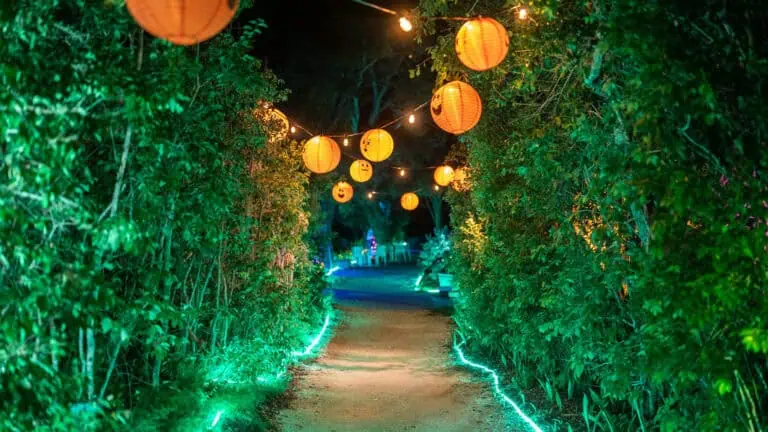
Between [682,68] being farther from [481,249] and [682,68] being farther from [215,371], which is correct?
[481,249]

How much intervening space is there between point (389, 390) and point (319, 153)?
321 centimetres

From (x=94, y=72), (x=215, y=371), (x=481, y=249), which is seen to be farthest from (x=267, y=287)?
(x=94, y=72)

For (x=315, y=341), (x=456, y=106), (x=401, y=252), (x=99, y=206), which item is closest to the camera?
(x=99, y=206)

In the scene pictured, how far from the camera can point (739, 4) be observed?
324cm

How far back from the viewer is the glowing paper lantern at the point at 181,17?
3035 mm

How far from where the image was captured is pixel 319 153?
8.42 meters

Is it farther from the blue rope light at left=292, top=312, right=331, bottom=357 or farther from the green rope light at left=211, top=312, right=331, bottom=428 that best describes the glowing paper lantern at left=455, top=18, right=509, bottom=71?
the blue rope light at left=292, top=312, right=331, bottom=357

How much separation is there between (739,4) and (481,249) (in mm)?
5593

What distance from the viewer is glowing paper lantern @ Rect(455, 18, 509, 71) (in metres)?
4.91

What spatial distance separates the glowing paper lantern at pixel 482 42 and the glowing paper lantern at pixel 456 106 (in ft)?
3.44

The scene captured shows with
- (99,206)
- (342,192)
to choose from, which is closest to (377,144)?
(99,206)

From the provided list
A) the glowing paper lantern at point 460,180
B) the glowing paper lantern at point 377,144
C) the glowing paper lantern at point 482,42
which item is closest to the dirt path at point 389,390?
the glowing paper lantern at point 460,180

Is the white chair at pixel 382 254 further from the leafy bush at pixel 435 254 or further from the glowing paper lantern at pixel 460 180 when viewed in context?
the glowing paper lantern at pixel 460 180

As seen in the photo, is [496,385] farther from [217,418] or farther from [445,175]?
[445,175]
